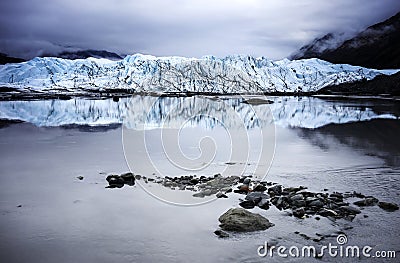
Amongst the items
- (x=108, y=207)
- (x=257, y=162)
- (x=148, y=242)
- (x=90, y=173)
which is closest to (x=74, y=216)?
(x=108, y=207)

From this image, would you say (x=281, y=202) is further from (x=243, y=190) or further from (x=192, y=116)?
(x=192, y=116)

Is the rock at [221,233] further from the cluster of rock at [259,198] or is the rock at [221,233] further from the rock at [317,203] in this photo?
the rock at [317,203]

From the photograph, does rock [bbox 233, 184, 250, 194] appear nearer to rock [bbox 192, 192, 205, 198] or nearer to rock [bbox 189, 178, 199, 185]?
rock [bbox 192, 192, 205, 198]

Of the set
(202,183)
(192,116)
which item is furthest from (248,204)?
(192,116)

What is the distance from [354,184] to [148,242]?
21.9 feet

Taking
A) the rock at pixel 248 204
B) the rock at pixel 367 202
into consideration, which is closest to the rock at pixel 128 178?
the rock at pixel 248 204

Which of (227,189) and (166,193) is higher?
(227,189)

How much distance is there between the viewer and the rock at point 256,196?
32.7 feet

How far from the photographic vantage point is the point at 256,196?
399 inches

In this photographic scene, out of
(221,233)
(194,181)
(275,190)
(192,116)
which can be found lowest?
(221,233)

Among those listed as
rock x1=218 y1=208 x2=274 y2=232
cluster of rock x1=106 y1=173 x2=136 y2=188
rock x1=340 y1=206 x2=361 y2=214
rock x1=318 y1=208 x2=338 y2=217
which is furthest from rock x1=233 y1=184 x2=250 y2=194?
cluster of rock x1=106 y1=173 x2=136 y2=188
